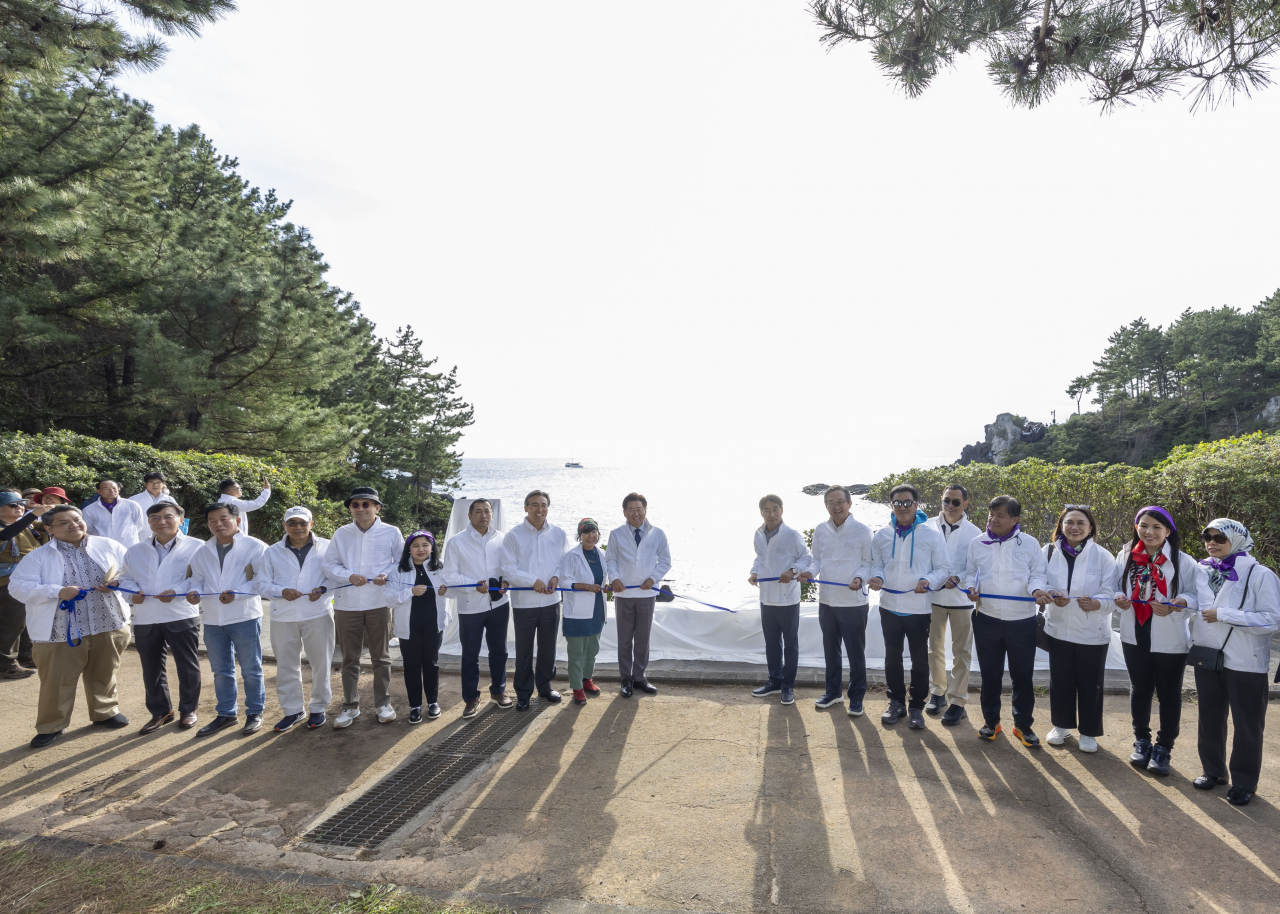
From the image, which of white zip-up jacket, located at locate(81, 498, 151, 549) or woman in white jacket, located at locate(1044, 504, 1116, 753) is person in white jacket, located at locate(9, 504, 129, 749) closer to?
white zip-up jacket, located at locate(81, 498, 151, 549)

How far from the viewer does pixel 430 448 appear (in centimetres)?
3231

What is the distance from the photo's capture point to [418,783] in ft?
14.2

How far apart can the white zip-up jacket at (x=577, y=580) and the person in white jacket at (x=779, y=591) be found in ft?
4.68

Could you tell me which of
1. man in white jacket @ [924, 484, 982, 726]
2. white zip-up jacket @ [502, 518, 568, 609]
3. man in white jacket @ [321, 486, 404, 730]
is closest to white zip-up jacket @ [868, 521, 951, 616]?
man in white jacket @ [924, 484, 982, 726]

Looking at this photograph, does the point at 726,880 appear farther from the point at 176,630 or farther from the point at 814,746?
the point at 176,630

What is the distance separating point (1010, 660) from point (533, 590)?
3666 millimetres

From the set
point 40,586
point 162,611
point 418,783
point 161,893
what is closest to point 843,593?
point 418,783

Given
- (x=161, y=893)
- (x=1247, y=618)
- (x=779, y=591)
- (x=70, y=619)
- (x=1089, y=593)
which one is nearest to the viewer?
(x=161, y=893)

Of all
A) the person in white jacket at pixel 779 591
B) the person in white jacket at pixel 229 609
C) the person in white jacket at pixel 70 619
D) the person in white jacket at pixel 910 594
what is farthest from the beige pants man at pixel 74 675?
the person in white jacket at pixel 910 594

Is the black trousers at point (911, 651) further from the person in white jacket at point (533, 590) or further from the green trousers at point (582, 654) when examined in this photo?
the person in white jacket at point (533, 590)

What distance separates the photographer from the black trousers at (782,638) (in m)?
5.77

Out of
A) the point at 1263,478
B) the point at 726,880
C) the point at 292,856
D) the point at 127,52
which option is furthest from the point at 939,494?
the point at 127,52

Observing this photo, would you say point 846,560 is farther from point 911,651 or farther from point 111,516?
point 111,516

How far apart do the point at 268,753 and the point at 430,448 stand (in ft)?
93.8
